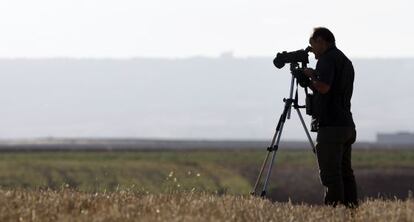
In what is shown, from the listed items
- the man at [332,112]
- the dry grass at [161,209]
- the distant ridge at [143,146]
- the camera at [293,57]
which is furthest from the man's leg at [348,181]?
the distant ridge at [143,146]

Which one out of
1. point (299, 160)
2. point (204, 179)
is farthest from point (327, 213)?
point (299, 160)

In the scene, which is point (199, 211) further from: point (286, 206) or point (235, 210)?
point (286, 206)

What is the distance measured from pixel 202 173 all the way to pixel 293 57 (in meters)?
26.4

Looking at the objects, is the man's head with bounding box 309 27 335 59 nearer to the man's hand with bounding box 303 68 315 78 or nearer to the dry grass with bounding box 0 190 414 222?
the man's hand with bounding box 303 68 315 78

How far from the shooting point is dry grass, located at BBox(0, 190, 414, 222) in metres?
8.06

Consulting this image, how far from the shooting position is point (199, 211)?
336 inches

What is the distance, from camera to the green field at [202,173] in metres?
33.1

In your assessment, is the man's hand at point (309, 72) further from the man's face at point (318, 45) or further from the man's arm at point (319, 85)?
the man's face at point (318, 45)

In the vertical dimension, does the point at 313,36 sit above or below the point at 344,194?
above

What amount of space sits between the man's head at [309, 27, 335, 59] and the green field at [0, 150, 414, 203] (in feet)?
63.0

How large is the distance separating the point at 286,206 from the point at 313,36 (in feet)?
5.90

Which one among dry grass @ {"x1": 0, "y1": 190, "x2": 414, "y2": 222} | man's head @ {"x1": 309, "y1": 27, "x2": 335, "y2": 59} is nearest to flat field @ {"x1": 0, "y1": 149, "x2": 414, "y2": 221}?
dry grass @ {"x1": 0, "y1": 190, "x2": 414, "y2": 222}

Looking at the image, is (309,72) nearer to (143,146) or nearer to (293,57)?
(293,57)

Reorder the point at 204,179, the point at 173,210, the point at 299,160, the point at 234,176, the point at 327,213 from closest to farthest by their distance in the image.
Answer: the point at 173,210, the point at 327,213, the point at 204,179, the point at 234,176, the point at 299,160
